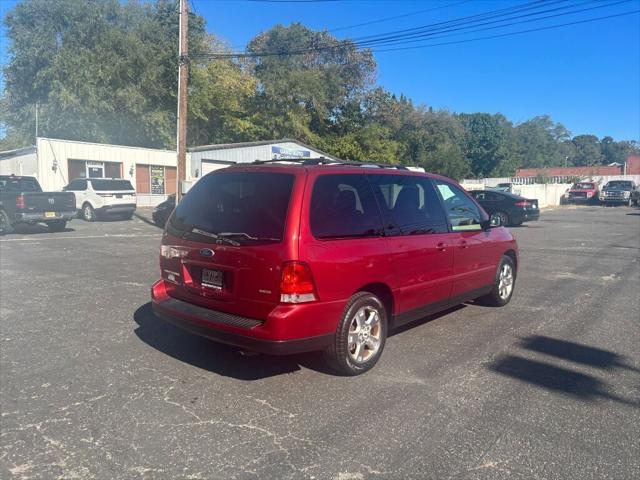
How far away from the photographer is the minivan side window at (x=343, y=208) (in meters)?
4.16

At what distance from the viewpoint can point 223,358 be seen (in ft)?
15.8

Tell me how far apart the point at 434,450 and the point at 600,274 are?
7.47 metres

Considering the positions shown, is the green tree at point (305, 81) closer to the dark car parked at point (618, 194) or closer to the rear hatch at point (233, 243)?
the dark car parked at point (618, 194)

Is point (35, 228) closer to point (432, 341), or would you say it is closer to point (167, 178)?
point (167, 178)

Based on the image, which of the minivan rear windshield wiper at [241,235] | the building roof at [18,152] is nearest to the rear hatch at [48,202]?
the building roof at [18,152]

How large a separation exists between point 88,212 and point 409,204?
1782 cm

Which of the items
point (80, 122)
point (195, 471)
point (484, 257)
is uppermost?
point (80, 122)

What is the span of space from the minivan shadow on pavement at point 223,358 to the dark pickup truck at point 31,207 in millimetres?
11490

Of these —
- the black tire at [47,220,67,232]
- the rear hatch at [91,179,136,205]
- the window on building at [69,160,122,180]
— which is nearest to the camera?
the black tire at [47,220,67,232]

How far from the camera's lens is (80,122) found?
32.0 meters

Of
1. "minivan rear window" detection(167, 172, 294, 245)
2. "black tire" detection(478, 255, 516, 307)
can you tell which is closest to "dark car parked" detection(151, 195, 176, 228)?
"black tire" detection(478, 255, 516, 307)

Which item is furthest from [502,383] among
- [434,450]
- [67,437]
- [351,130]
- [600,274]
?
[351,130]

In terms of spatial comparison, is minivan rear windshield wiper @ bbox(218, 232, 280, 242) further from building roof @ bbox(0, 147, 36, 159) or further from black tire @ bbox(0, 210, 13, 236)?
building roof @ bbox(0, 147, 36, 159)

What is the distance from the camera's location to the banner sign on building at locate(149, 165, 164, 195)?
91.4 ft
